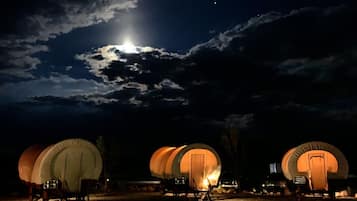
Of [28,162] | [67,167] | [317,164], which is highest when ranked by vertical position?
[28,162]

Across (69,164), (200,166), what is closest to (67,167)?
(69,164)

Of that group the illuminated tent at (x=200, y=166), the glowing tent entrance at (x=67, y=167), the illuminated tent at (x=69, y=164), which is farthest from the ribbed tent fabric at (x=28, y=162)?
the illuminated tent at (x=200, y=166)

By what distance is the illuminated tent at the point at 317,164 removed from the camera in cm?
2408

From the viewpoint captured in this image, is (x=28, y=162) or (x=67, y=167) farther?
(x=28, y=162)

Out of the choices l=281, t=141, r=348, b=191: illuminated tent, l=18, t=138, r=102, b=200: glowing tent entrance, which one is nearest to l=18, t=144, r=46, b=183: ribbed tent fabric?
l=18, t=138, r=102, b=200: glowing tent entrance

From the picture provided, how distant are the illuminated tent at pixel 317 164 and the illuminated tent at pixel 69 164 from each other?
10.8 metres

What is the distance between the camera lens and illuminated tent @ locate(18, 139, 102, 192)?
2106 cm

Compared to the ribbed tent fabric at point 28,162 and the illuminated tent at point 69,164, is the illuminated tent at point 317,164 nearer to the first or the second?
the illuminated tent at point 69,164

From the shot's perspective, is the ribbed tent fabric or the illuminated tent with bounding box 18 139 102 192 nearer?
the illuminated tent with bounding box 18 139 102 192

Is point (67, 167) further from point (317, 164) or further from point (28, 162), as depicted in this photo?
point (317, 164)

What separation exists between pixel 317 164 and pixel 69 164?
1376cm

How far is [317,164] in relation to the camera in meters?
25.2

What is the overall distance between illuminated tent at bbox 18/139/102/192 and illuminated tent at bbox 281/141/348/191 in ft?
35.3

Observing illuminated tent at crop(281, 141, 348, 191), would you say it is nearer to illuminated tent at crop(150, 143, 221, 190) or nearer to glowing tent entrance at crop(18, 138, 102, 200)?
illuminated tent at crop(150, 143, 221, 190)
